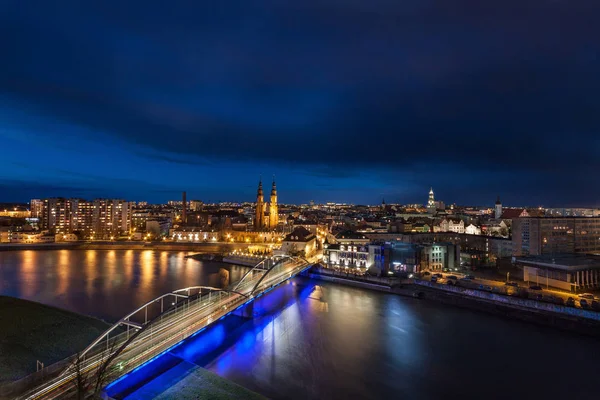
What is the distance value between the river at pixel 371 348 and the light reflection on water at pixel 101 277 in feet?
0.32

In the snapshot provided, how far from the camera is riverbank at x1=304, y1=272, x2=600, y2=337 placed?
28.8 ft

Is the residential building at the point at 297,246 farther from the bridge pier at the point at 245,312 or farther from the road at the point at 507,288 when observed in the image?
the bridge pier at the point at 245,312

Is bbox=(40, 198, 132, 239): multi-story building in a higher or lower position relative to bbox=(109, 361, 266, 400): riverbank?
higher

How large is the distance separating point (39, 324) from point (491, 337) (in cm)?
1131

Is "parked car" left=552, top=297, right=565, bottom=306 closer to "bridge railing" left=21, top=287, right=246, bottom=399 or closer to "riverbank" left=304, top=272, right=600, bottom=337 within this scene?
"riverbank" left=304, top=272, right=600, bottom=337

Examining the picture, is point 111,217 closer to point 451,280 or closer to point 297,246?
point 297,246

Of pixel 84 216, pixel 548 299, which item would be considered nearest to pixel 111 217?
pixel 84 216

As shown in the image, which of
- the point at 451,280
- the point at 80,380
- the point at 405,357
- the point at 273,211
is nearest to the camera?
the point at 80,380

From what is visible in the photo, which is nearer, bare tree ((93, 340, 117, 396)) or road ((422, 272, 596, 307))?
bare tree ((93, 340, 117, 396))

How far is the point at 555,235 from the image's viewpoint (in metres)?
16.2

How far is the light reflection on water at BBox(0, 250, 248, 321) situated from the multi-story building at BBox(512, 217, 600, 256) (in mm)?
14312

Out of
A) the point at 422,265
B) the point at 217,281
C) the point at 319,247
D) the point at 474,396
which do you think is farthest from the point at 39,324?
the point at 319,247

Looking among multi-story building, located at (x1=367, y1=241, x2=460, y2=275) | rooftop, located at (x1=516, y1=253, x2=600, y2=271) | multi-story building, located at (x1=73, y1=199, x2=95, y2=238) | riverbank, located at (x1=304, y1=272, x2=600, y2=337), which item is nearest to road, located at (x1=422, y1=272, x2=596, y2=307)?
riverbank, located at (x1=304, y1=272, x2=600, y2=337)

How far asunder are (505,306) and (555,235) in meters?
8.72
